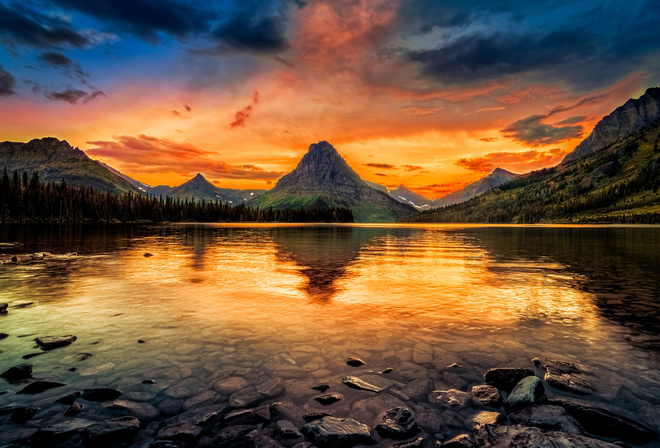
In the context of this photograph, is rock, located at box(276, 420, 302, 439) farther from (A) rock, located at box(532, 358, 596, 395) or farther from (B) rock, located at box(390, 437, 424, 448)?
(A) rock, located at box(532, 358, 596, 395)

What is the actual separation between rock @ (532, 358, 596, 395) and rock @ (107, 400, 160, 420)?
42.2 feet

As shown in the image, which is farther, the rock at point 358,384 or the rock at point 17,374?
the rock at point 17,374

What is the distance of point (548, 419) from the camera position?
30.5ft

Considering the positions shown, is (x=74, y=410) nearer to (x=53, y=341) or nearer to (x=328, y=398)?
(x=53, y=341)

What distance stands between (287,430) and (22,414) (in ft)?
23.9

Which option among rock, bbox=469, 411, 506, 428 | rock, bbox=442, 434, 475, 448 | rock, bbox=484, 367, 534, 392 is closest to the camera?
rock, bbox=442, 434, 475, 448

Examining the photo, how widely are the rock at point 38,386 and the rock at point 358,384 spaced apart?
9472 mm

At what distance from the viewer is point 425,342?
15.4 metres

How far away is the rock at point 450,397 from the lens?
10.3 metres

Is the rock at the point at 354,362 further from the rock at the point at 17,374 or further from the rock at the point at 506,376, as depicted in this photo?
the rock at the point at 17,374

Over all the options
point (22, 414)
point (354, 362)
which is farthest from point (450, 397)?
point (22, 414)

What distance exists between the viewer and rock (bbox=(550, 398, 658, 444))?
8.61m

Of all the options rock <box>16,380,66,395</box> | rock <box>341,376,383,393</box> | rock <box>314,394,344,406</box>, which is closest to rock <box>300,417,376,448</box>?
rock <box>314,394,344,406</box>

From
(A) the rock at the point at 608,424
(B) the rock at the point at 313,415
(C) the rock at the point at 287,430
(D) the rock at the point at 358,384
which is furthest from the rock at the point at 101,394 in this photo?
(A) the rock at the point at 608,424
